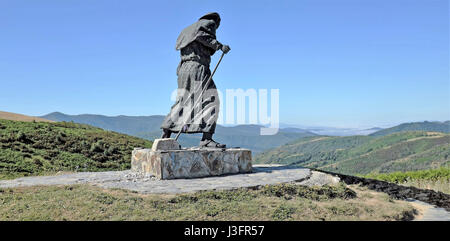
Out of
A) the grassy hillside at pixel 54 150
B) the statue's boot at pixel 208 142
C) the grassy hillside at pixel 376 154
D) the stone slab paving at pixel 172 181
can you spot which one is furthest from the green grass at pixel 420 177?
the grassy hillside at pixel 54 150

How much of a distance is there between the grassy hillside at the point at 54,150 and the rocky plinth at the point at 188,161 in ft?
15.8

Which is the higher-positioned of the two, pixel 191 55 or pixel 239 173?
pixel 191 55

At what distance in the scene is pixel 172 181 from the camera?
7.81 metres

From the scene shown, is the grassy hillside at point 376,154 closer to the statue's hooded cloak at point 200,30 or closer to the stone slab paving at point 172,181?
the stone slab paving at point 172,181

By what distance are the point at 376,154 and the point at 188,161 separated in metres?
25.0

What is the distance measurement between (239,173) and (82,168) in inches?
263

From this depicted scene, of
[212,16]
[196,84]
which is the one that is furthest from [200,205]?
[212,16]

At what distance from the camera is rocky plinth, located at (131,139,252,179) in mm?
8123

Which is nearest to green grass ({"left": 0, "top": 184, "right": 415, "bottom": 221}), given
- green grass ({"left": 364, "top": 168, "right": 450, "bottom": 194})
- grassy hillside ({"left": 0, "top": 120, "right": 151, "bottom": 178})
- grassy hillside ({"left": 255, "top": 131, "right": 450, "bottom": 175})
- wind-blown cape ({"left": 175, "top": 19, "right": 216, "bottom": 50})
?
wind-blown cape ({"left": 175, "top": 19, "right": 216, "bottom": 50})

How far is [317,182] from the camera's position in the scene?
8141mm

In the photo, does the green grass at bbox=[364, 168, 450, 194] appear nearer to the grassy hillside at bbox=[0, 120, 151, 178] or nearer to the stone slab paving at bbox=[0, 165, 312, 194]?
the stone slab paving at bbox=[0, 165, 312, 194]

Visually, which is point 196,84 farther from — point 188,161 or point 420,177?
point 420,177
